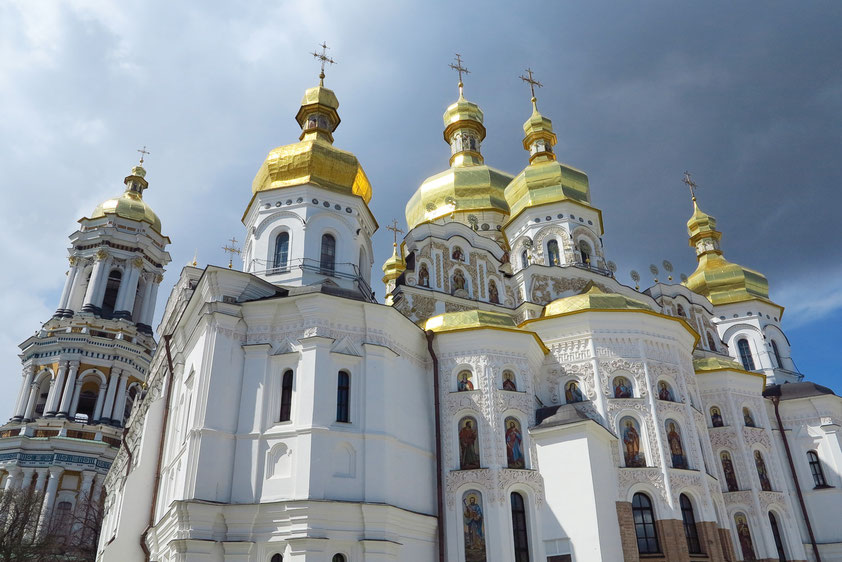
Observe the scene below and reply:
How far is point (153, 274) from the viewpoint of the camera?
3506 centimetres

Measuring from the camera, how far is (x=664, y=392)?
16.9 m

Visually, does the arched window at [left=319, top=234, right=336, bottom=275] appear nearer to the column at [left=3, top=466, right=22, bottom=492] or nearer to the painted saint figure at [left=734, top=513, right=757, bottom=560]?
the painted saint figure at [left=734, top=513, right=757, bottom=560]

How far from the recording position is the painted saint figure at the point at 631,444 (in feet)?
51.9

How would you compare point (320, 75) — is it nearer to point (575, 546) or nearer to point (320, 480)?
point (320, 480)

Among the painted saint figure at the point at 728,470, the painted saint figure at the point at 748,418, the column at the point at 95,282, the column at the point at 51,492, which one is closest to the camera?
the painted saint figure at the point at 728,470

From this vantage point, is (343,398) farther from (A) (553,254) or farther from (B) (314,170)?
(A) (553,254)

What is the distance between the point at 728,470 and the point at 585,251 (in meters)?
8.59

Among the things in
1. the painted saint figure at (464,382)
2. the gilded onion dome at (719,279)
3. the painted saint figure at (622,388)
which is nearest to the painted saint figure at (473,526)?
the painted saint figure at (464,382)

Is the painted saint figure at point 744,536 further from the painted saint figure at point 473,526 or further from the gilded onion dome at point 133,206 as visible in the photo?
the gilded onion dome at point 133,206

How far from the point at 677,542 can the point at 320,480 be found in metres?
8.11

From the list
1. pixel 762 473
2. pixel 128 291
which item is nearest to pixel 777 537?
pixel 762 473

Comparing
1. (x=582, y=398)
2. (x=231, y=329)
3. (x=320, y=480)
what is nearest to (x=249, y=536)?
(x=320, y=480)

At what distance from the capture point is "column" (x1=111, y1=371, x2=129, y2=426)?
3063cm

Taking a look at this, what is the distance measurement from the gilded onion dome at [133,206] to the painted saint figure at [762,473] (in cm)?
3011
